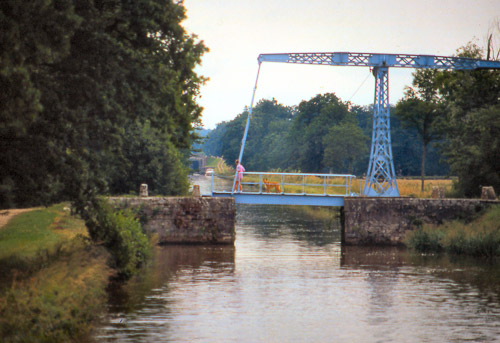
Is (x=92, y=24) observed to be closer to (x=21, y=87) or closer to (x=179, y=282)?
(x=21, y=87)

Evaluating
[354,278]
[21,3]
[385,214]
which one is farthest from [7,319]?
[385,214]

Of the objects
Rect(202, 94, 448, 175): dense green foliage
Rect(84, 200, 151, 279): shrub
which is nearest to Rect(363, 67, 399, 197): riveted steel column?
Rect(84, 200, 151, 279): shrub

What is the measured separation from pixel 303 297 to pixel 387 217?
15282 millimetres

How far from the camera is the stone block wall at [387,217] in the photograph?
120 ft

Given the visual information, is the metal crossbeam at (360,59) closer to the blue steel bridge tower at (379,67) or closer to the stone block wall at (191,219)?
the blue steel bridge tower at (379,67)

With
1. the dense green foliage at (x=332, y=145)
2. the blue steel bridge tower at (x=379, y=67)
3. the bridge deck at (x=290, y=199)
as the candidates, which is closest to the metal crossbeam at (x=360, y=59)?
the blue steel bridge tower at (x=379, y=67)

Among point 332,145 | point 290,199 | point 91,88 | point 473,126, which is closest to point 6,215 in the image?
point 290,199

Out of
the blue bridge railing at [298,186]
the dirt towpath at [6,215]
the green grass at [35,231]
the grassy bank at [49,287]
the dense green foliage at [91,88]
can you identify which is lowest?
the grassy bank at [49,287]

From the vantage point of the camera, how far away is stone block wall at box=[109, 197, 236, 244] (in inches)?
1420

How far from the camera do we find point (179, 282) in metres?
25.2

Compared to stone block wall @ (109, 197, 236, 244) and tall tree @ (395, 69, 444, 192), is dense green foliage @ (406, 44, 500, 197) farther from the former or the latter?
stone block wall @ (109, 197, 236, 244)

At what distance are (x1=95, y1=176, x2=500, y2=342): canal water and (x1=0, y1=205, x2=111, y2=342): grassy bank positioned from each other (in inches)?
42.5

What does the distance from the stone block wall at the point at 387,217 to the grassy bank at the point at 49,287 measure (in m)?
16.2

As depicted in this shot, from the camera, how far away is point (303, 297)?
22703 millimetres
